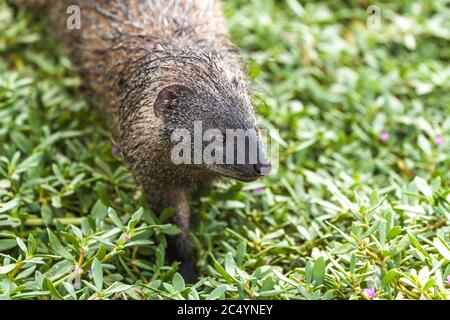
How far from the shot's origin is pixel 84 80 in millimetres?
3910

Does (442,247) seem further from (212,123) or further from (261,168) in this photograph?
(212,123)

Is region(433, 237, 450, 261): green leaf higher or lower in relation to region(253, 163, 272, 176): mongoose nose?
lower

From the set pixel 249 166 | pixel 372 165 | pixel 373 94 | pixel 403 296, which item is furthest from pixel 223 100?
pixel 373 94

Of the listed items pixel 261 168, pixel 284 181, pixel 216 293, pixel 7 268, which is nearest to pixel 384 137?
pixel 284 181

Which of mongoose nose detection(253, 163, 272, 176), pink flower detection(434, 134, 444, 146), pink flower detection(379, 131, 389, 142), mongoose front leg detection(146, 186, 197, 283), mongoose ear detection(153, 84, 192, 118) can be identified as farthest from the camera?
pink flower detection(379, 131, 389, 142)

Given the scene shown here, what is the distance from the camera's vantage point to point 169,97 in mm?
2918

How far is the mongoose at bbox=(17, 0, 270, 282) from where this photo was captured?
2809mm

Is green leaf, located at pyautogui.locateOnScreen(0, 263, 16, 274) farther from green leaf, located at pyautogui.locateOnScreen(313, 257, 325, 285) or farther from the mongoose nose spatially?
green leaf, located at pyautogui.locateOnScreen(313, 257, 325, 285)

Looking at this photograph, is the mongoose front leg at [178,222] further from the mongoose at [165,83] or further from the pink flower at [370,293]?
the pink flower at [370,293]

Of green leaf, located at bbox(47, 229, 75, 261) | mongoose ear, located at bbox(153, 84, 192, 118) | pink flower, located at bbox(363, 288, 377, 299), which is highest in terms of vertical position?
mongoose ear, located at bbox(153, 84, 192, 118)

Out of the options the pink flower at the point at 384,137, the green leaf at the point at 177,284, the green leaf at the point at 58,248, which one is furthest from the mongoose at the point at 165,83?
the pink flower at the point at 384,137

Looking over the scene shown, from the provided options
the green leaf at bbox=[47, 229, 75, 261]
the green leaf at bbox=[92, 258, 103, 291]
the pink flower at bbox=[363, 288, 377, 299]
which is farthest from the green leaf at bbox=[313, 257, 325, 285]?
the green leaf at bbox=[47, 229, 75, 261]

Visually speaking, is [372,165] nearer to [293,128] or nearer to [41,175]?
[293,128]
